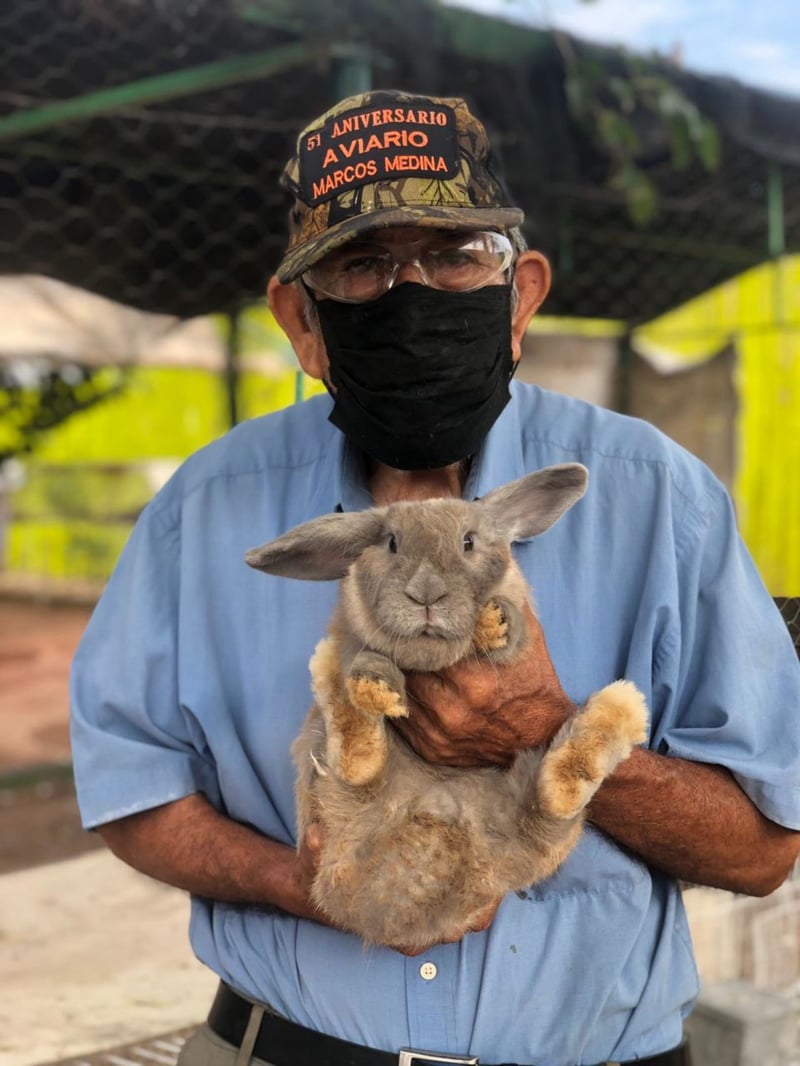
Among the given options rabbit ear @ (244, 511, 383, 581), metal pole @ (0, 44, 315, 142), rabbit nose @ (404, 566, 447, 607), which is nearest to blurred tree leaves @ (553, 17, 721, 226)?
metal pole @ (0, 44, 315, 142)

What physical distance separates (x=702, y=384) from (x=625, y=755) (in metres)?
5.19

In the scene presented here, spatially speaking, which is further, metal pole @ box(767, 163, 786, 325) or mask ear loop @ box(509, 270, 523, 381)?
metal pole @ box(767, 163, 786, 325)

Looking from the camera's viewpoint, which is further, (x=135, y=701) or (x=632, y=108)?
(x=632, y=108)

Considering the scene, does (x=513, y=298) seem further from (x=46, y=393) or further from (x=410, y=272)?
(x=46, y=393)

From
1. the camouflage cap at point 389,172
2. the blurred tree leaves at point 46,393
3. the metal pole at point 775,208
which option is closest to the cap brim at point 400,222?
the camouflage cap at point 389,172

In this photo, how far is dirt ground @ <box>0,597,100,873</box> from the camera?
502cm

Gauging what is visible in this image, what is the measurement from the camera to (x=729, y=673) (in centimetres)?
194

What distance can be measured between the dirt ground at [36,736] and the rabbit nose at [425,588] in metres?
3.28

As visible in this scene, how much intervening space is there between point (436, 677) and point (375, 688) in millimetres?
103

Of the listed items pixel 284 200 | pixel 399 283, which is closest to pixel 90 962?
pixel 399 283

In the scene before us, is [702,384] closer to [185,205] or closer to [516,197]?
[516,197]

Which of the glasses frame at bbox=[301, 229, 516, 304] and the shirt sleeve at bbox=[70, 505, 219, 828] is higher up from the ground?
the glasses frame at bbox=[301, 229, 516, 304]

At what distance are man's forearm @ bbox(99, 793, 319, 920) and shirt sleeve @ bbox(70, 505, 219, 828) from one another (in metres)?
Result: 0.05

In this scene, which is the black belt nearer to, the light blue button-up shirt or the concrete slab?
the light blue button-up shirt
